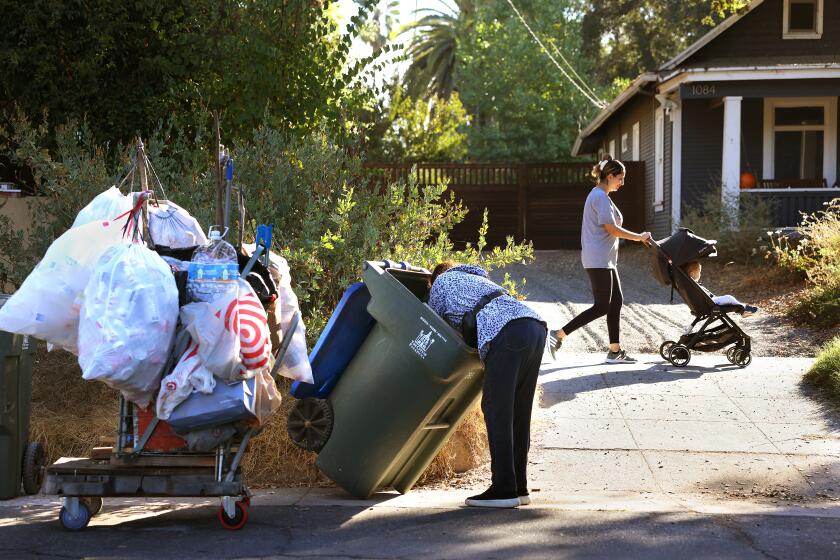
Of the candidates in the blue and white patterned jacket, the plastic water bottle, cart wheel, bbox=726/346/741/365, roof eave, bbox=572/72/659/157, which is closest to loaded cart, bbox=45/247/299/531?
the plastic water bottle

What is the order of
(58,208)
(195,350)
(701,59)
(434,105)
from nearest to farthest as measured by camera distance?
(195,350), (58,208), (701,59), (434,105)

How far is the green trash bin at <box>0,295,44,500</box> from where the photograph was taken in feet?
19.7

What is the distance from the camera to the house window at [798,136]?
22.2 metres

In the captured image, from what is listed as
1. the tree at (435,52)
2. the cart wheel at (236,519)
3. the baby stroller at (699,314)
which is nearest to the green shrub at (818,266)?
the baby stroller at (699,314)

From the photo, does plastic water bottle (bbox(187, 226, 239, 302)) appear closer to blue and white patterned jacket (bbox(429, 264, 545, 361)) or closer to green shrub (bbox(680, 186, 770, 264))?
blue and white patterned jacket (bbox(429, 264, 545, 361))

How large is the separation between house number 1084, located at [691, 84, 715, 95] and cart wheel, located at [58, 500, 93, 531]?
678 inches

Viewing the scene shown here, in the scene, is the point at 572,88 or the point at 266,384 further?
the point at 572,88

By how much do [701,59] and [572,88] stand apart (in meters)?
19.7

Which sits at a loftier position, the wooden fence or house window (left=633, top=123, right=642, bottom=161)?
house window (left=633, top=123, right=642, bottom=161)

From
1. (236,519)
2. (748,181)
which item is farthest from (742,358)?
(748,181)

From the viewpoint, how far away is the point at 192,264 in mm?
5117

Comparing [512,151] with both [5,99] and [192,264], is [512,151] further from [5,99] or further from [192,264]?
[192,264]

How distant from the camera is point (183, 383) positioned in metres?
4.92

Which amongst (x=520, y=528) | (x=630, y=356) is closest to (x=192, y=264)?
(x=520, y=528)
